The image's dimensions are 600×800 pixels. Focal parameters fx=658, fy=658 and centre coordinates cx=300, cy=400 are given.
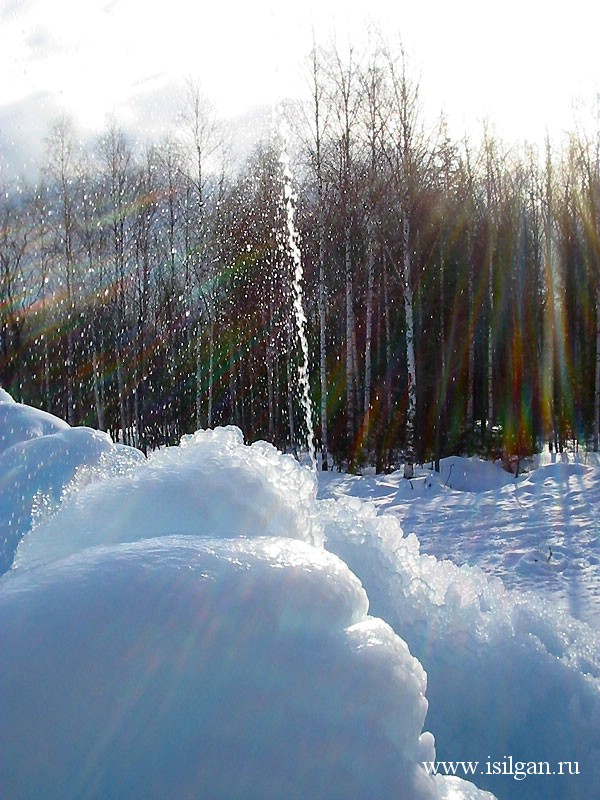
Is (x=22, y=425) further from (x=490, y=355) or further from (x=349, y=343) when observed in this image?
(x=490, y=355)

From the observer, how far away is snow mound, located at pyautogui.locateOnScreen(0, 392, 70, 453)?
470 centimetres

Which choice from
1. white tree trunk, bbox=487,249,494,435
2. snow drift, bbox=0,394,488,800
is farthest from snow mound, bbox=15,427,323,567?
white tree trunk, bbox=487,249,494,435

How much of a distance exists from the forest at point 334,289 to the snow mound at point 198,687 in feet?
38.4

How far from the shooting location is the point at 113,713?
3.72 feet

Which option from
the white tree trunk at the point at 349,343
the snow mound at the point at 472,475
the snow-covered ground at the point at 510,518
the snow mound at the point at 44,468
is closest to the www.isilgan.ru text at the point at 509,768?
the snow-covered ground at the point at 510,518

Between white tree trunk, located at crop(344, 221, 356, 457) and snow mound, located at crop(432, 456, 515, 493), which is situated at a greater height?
white tree trunk, located at crop(344, 221, 356, 457)

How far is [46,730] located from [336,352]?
18836mm

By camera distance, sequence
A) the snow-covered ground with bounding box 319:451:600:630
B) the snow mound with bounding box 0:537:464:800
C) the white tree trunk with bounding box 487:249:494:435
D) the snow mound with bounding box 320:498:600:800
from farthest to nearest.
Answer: the white tree trunk with bounding box 487:249:494:435
the snow-covered ground with bounding box 319:451:600:630
the snow mound with bounding box 320:498:600:800
the snow mound with bounding box 0:537:464:800

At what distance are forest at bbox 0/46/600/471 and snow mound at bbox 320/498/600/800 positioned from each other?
976 cm

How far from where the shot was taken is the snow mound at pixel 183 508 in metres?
2.03

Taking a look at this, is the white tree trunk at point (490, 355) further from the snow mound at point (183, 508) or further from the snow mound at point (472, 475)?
the snow mound at point (183, 508)

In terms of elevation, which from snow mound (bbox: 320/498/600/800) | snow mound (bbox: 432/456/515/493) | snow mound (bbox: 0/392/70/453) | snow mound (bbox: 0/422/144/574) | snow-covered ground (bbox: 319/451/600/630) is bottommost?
snow mound (bbox: 432/456/515/493)

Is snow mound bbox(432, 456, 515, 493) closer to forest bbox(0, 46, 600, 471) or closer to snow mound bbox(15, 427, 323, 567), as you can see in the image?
forest bbox(0, 46, 600, 471)

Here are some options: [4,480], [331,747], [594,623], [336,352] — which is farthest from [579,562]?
[336,352]
